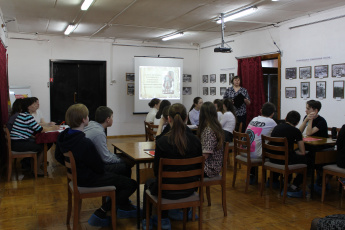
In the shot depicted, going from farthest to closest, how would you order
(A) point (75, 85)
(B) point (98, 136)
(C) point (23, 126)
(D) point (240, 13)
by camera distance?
1. (A) point (75, 85)
2. (D) point (240, 13)
3. (C) point (23, 126)
4. (B) point (98, 136)

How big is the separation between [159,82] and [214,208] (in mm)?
6540

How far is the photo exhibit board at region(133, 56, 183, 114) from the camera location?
9.79m

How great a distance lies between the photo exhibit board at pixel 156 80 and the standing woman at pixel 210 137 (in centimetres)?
656

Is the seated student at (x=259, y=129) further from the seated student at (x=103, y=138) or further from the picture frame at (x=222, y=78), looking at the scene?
the picture frame at (x=222, y=78)

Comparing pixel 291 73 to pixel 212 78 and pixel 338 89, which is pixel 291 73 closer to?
pixel 338 89

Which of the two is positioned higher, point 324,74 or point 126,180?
point 324,74

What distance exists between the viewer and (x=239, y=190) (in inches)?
181

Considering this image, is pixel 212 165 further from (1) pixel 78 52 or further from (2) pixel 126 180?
(1) pixel 78 52

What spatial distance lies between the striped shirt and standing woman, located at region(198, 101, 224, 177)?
2843 millimetres

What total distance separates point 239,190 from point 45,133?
9.97 feet

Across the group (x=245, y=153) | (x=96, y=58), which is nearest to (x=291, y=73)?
(x=245, y=153)

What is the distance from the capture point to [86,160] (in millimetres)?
2908

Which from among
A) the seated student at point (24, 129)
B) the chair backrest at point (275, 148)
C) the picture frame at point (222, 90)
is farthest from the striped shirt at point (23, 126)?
the picture frame at point (222, 90)

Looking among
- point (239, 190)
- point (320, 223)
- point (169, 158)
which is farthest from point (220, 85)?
point (320, 223)
